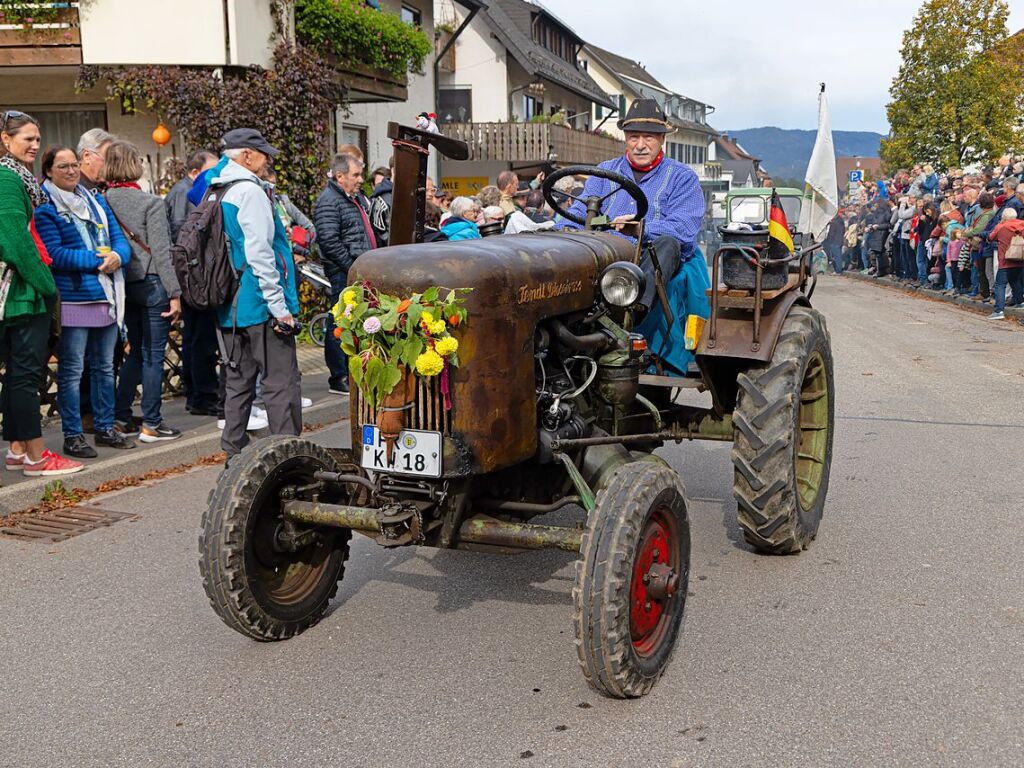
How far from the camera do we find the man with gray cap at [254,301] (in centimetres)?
572

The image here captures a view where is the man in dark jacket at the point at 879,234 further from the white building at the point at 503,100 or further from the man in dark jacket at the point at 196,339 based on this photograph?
the man in dark jacket at the point at 196,339

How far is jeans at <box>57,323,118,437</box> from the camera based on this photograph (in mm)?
6703

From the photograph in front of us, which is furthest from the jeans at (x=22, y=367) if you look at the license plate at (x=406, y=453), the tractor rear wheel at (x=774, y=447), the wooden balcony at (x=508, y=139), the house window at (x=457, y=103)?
the house window at (x=457, y=103)

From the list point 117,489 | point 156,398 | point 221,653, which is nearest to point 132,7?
point 156,398

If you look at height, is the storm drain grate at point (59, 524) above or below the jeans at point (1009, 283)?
below

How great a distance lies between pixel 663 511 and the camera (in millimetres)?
3684

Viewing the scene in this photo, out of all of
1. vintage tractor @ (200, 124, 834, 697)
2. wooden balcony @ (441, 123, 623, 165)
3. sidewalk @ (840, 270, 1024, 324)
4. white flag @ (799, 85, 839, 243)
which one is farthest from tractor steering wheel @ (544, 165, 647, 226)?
wooden balcony @ (441, 123, 623, 165)

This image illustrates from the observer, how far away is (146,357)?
7469mm

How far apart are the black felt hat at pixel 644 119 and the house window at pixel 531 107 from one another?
3084cm

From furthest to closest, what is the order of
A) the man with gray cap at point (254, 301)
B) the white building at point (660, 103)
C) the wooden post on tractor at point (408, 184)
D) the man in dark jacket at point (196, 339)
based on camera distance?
the white building at point (660, 103) → the man in dark jacket at point (196, 339) → the man with gray cap at point (254, 301) → the wooden post on tractor at point (408, 184)

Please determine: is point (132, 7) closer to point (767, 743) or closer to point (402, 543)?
point (402, 543)

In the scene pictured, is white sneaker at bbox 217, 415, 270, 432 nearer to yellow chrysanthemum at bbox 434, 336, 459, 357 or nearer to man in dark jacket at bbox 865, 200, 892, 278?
yellow chrysanthemum at bbox 434, 336, 459, 357

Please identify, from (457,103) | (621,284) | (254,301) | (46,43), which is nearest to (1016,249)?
(254,301)

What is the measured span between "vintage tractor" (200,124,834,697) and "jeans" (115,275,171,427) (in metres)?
3.38
